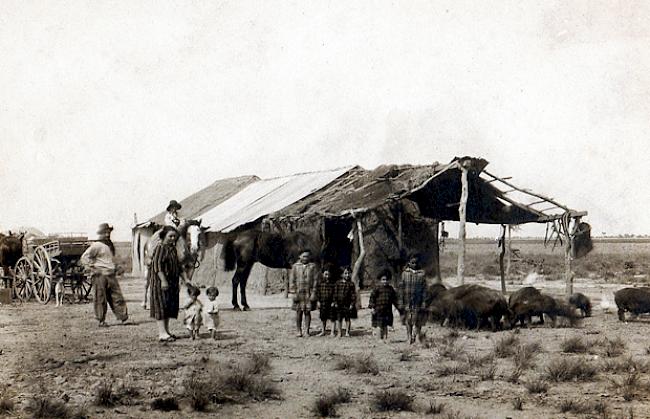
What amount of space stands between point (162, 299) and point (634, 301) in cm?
903

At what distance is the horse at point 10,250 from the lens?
57.7 feet

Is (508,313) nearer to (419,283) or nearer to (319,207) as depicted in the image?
(419,283)

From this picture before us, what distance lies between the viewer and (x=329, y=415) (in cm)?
646

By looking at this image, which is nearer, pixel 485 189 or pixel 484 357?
pixel 484 357

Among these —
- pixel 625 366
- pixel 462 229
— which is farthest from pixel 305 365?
pixel 462 229

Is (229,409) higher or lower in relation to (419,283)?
lower

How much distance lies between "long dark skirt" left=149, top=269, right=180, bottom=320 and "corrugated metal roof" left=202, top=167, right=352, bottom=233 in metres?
8.25

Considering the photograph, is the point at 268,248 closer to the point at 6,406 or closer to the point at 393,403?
the point at 393,403

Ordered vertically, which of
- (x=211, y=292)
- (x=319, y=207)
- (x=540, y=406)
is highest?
(x=319, y=207)

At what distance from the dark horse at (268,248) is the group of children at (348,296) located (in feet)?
17.7

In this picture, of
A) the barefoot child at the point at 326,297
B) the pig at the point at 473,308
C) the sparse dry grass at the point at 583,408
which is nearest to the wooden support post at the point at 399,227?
the pig at the point at 473,308

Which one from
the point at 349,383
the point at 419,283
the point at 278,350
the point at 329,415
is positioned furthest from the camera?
the point at 419,283

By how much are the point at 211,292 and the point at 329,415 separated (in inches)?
196

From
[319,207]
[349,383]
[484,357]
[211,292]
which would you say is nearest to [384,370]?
[349,383]
